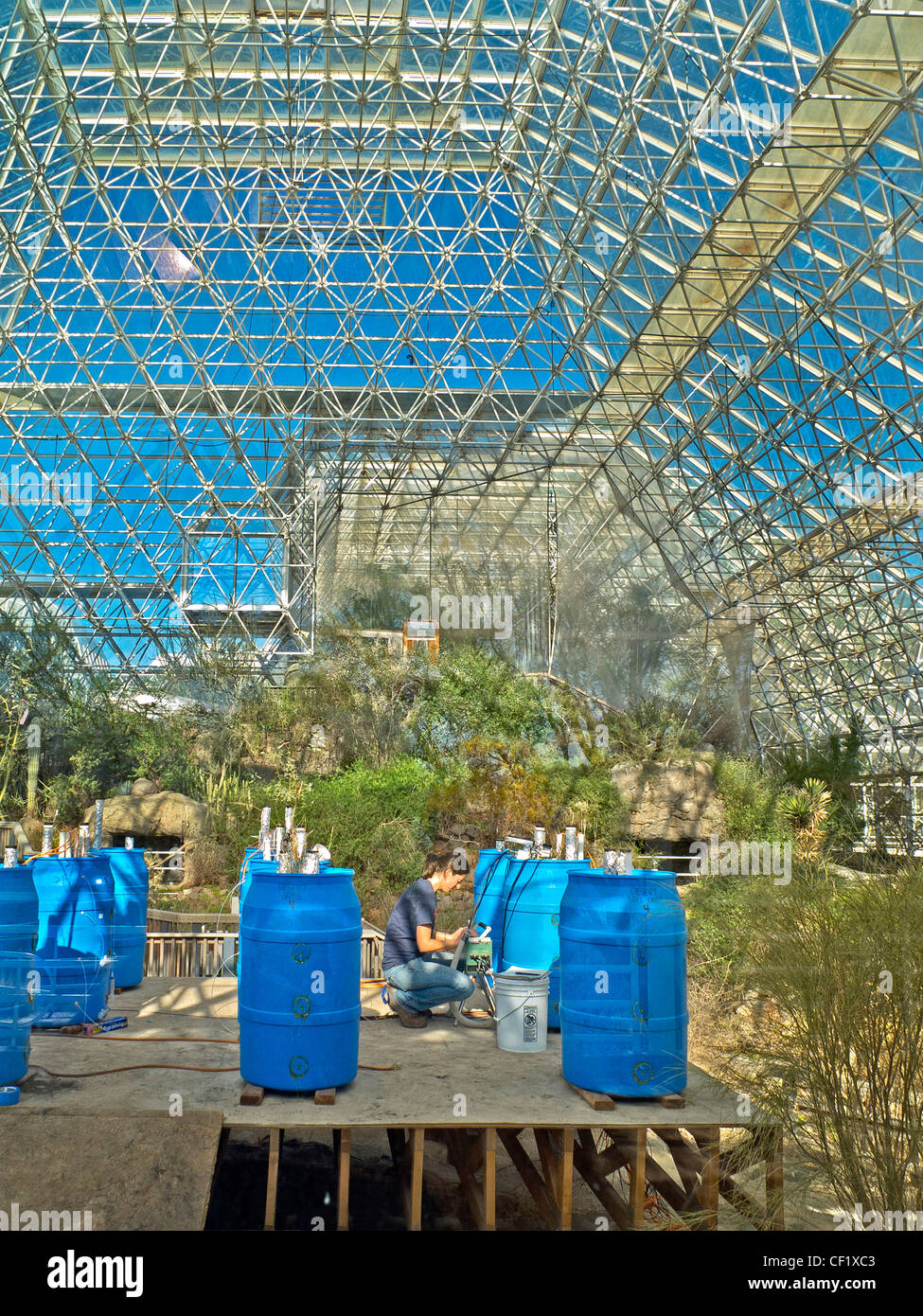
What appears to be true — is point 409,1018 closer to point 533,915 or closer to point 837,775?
point 533,915

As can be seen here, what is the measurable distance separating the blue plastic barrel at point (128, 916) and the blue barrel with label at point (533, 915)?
3103mm

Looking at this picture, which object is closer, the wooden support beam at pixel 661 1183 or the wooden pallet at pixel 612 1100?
the wooden pallet at pixel 612 1100

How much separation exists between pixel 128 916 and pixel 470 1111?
4555 millimetres

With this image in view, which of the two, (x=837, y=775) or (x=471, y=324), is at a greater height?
(x=471, y=324)

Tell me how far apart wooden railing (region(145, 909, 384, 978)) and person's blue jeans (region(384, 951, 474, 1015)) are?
2.32 m

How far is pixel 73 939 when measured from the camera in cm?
788

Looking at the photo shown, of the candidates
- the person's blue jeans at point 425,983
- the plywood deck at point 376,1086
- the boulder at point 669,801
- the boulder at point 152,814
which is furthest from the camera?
the boulder at point 669,801

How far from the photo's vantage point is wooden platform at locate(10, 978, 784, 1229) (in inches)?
208

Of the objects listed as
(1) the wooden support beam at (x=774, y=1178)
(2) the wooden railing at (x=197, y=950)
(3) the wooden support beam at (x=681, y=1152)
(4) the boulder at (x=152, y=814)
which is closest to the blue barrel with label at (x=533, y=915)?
(2) the wooden railing at (x=197, y=950)

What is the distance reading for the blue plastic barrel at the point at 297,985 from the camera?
577 cm

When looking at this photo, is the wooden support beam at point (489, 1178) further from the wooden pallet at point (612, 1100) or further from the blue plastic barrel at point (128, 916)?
the blue plastic barrel at point (128, 916)

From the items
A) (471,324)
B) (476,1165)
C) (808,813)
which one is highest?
(471,324)

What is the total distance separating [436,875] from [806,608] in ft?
70.2

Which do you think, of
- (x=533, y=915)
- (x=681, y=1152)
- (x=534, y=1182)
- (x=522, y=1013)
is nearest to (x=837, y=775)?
(x=533, y=915)
